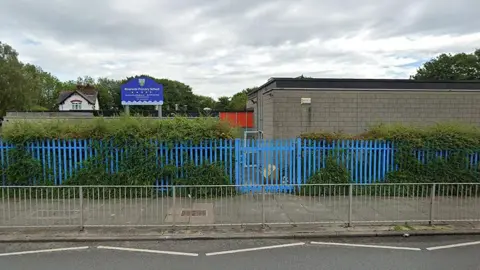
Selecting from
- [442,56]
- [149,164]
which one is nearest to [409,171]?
[149,164]

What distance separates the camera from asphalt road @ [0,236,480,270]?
4699mm

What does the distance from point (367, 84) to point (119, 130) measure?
33.5 ft

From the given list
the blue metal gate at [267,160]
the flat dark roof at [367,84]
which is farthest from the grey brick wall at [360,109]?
the blue metal gate at [267,160]

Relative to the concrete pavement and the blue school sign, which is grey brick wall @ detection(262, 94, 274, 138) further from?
the concrete pavement

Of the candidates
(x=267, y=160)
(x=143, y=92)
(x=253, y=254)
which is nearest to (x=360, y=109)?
(x=267, y=160)

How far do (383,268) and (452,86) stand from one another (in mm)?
12649

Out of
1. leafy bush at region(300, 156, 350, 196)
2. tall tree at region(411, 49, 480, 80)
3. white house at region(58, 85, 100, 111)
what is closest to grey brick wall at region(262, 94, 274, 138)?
leafy bush at region(300, 156, 350, 196)

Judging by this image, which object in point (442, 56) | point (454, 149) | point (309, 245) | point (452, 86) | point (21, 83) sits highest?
point (442, 56)

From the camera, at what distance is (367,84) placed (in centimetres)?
1371

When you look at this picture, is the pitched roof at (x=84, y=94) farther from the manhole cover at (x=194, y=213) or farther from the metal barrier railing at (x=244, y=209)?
the manhole cover at (x=194, y=213)

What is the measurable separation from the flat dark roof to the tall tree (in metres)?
43.4

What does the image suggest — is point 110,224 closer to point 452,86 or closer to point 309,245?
point 309,245

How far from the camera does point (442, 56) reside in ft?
176

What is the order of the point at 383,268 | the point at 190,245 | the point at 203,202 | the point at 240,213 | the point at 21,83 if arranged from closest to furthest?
1. the point at 383,268
2. the point at 190,245
3. the point at 240,213
4. the point at 203,202
5. the point at 21,83
